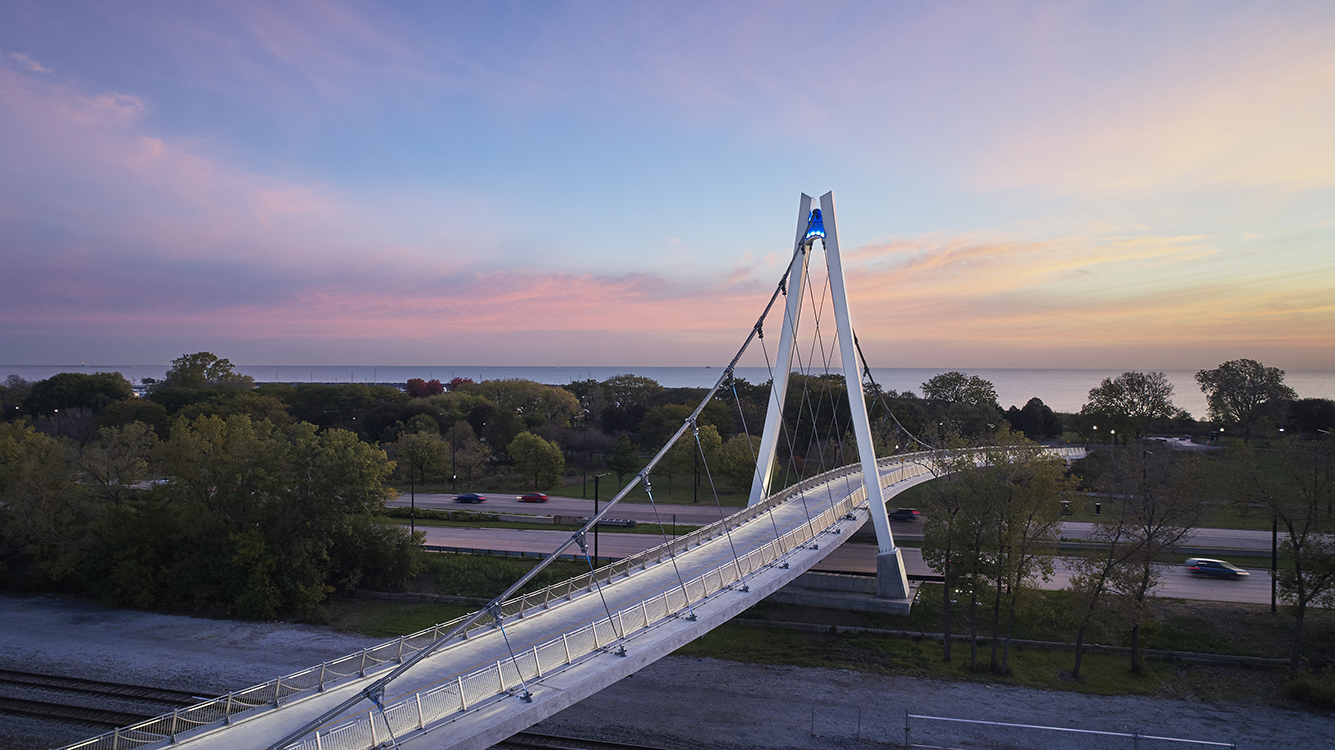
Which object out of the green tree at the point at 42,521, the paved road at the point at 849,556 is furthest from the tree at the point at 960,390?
the green tree at the point at 42,521

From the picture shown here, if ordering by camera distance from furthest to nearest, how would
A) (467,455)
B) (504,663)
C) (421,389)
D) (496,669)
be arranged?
(421,389) → (467,455) → (504,663) → (496,669)

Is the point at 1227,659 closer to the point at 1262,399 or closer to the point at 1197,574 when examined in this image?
the point at 1197,574

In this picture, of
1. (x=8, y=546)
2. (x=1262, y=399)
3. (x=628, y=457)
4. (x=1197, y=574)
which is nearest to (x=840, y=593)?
(x=1197, y=574)

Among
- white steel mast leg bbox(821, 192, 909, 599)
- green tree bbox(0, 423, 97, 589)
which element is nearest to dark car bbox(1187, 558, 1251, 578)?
white steel mast leg bbox(821, 192, 909, 599)

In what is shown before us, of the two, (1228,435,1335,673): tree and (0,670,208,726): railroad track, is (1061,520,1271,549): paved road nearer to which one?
(1228,435,1335,673): tree

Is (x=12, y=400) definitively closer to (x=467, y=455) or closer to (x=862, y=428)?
(x=467, y=455)

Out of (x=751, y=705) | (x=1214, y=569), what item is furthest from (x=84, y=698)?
(x=1214, y=569)
